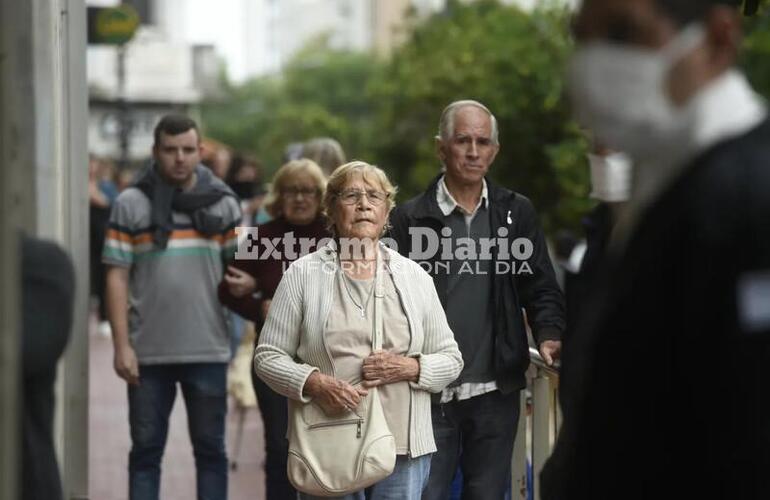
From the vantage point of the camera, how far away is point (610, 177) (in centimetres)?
611

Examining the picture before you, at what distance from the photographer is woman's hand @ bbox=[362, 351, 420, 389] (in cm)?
660

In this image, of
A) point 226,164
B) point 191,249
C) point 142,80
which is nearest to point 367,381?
point 191,249

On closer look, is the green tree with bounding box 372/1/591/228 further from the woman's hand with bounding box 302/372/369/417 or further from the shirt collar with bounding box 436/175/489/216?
the woman's hand with bounding box 302/372/369/417

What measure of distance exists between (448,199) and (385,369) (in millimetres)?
1129

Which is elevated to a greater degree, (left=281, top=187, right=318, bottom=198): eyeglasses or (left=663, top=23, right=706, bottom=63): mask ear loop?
(left=663, top=23, right=706, bottom=63): mask ear loop

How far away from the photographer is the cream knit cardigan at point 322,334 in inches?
263

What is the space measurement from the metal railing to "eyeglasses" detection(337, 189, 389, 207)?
950mm

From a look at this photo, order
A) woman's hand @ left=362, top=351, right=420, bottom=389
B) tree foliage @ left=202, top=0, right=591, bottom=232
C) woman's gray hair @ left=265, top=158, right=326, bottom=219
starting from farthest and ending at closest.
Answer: tree foliage @ left=202, top=0, right=591, bottom=232, woman's gray hair @ left=265, top=158, right=326, bottom=219, woman's hand @ left=362, top=351, right=420, bottom=389

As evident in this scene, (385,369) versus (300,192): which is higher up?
(300,192)

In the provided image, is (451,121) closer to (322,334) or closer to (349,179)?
(349,179)

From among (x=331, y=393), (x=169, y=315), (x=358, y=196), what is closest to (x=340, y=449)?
(x=331, y=393)

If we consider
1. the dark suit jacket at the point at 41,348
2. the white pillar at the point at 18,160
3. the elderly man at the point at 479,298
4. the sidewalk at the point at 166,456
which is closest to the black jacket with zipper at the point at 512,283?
the elderly man at the point at 479,298

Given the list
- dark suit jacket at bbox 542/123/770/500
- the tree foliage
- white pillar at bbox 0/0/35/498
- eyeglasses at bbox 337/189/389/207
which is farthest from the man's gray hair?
the tree foliage

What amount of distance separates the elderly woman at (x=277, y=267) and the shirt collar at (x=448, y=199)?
0.96 m
